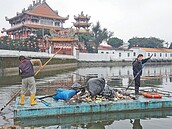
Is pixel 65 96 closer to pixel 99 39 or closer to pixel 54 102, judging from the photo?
pixel 54 102

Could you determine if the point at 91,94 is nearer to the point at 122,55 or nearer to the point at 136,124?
the point at 136,124

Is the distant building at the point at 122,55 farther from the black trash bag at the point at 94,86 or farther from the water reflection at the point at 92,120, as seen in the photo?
the water reflection at the point at 92,120

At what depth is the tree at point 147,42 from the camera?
254ft

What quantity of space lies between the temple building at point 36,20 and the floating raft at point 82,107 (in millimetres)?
48473

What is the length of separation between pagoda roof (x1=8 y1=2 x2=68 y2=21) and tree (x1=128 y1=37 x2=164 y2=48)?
90.6 ft

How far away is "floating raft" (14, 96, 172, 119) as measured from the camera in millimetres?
7149

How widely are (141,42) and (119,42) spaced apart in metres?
9.21

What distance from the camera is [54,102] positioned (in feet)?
26.5

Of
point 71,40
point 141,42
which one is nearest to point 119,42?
point 141,42

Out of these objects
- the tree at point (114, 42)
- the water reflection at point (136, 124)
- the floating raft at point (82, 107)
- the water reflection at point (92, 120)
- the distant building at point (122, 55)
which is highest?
the tree at point (114, 42)

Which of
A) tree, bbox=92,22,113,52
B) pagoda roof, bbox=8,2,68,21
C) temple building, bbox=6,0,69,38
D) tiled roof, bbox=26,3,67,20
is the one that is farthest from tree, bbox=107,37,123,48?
tiled roof, bbox=26,3,67,20

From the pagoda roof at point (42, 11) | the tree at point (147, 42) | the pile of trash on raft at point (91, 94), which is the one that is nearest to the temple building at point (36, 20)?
the pagoda roof at point (42, 11)

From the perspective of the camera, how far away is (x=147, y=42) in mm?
78062

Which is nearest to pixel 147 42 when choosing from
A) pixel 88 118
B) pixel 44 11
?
pixel 44 11
